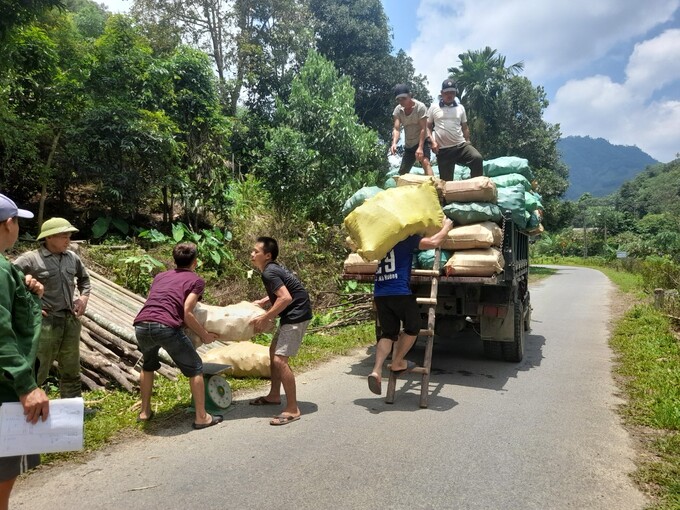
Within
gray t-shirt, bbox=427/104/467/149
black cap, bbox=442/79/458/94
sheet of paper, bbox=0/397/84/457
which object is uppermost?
black cap, bbox=442/79/458/94

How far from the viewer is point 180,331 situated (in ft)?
13.6

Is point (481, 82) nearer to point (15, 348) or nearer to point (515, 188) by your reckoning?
point (515, 188)

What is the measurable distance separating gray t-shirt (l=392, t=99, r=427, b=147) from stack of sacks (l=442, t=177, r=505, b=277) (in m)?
1.64

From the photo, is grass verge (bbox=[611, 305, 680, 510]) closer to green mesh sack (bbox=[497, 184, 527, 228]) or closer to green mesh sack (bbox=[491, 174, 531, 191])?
green mesh sack (bbox=[497, 184, 527, 228])

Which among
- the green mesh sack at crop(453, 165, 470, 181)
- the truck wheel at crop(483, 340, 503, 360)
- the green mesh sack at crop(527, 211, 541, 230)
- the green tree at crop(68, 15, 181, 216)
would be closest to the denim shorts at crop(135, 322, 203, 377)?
the truck wheel at crop(483, 340, 503, 360)

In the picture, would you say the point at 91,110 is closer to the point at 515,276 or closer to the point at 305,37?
Result: the point at 515,276

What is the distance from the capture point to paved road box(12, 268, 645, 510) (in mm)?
3076

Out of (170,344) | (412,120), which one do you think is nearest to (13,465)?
(170,344)

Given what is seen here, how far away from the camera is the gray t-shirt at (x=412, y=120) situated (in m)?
7.36

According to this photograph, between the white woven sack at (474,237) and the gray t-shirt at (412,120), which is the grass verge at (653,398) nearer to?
the white woven sack at (474,237)

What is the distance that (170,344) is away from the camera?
4.09 meters

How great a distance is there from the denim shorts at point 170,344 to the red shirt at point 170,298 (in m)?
0.05

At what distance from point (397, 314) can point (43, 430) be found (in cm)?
355

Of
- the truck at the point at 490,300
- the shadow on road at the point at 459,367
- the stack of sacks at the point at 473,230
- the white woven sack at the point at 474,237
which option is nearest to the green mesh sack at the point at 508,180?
the truck at the point at 490,300
